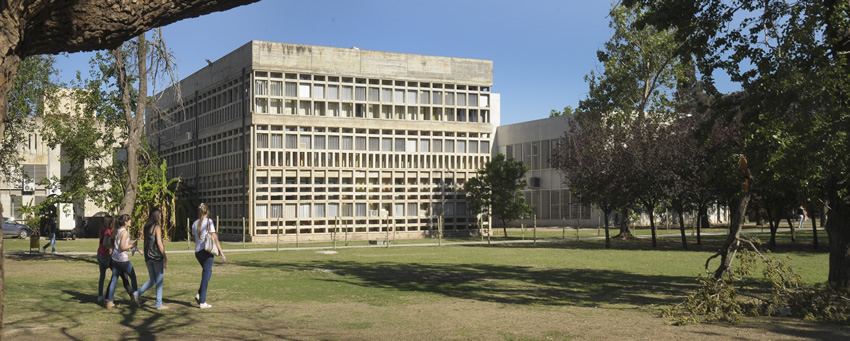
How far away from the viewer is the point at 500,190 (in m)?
42.5

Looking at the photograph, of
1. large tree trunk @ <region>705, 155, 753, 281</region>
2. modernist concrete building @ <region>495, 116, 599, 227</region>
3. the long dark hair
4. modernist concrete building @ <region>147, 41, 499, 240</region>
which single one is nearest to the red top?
the long dark hair

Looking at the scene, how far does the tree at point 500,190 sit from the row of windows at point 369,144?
126 inches

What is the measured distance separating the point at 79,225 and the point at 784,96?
50.6 meters

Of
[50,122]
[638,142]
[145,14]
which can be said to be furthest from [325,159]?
[145,14]

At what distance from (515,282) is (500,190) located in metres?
24.9

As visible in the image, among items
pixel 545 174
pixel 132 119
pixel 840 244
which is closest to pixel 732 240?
pixel 840 244

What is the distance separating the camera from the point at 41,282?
57.5 ft

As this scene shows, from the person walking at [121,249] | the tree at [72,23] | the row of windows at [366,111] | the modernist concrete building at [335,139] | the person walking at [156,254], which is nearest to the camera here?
the tree at [72,23]

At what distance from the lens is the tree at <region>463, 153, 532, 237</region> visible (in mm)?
42250

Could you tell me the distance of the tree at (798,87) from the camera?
42.1 feet

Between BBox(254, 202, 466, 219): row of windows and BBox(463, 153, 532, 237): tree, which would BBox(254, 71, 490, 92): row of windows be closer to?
BBox(463, 153, 532, 237): tree

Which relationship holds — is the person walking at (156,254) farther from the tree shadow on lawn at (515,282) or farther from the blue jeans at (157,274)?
the tree shadow on lawn at (515,282)

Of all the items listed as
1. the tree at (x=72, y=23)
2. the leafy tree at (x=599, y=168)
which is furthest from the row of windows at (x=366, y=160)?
the tree at (x=72, y=23)

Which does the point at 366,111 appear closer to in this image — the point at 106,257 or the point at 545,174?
the point at 545,174
